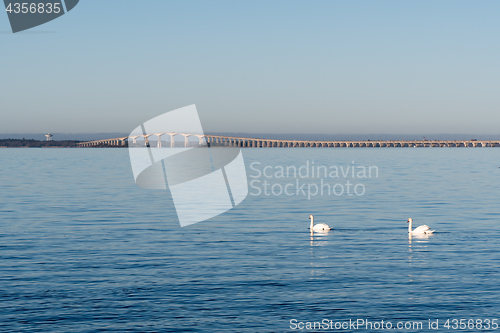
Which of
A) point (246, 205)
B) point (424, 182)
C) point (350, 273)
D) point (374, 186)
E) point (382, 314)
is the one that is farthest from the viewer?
point (424, 182)

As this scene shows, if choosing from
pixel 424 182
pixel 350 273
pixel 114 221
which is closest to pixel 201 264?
pixel 350 273

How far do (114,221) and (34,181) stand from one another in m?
39.8

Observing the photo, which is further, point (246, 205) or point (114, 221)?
point (246, 205)

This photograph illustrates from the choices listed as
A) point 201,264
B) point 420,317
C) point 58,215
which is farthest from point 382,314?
point 58,215

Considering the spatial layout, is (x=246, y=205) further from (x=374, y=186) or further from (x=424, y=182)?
(x=424, y=182)

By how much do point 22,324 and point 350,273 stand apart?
12.1 metres

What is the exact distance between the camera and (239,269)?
23625 millimetres

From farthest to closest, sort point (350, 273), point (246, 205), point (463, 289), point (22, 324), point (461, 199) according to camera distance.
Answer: point (461, 199)
point (246, 205)
point (350, 273)
point (463, 289)
point (22, 324)

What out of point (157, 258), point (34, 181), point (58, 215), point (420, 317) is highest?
point (34, 181)

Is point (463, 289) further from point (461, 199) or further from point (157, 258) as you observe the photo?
point (461, 199)

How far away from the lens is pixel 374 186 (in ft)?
219

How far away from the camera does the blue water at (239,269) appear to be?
17.9 metres

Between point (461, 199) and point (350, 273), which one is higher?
point (461, 199)

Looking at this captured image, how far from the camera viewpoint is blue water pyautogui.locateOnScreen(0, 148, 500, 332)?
17906 millimetres
